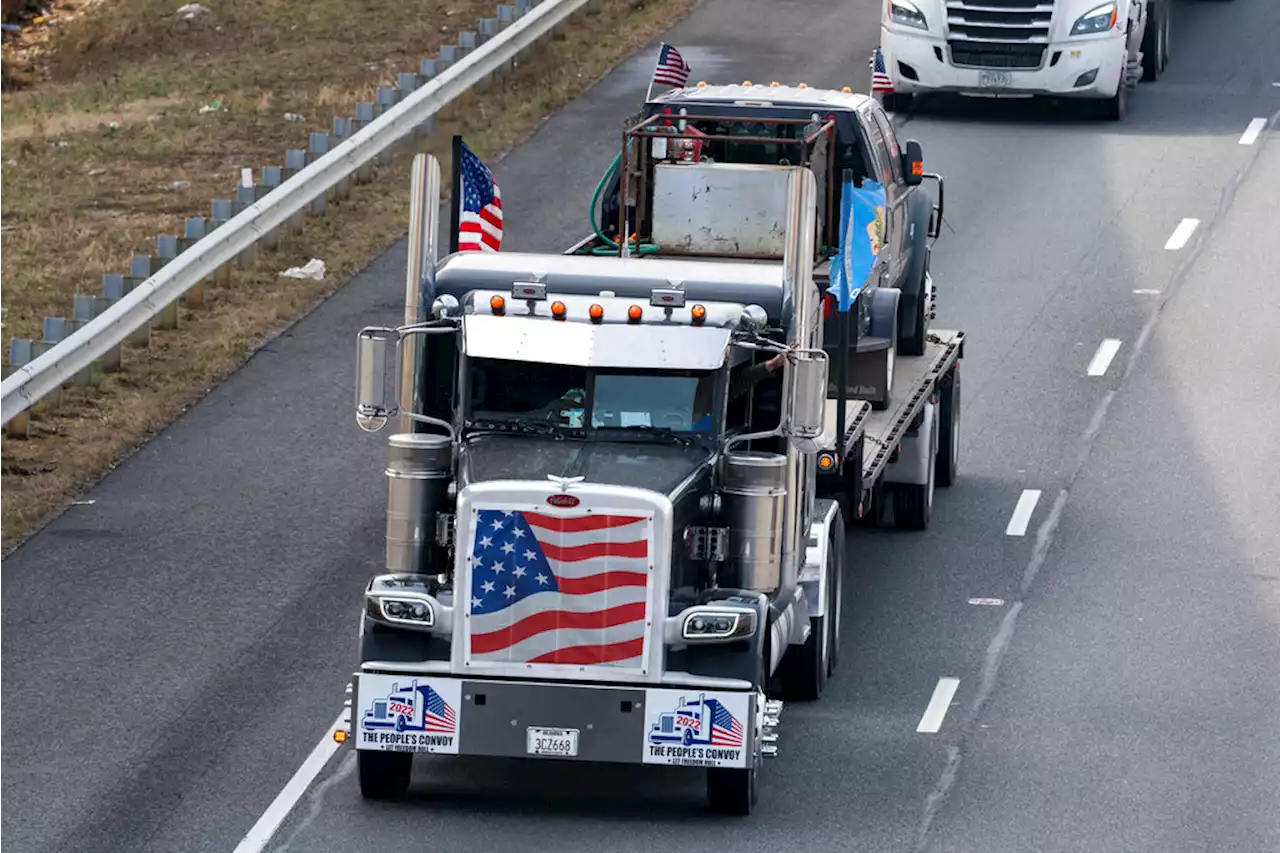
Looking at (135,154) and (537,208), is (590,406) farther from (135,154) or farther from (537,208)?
(135,154)

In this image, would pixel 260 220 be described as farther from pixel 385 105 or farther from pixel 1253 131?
pixel 1253 131

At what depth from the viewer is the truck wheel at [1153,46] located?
34.1m

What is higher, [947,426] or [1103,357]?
[1103,357]

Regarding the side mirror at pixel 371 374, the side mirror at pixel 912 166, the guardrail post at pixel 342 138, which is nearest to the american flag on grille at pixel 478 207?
the side mirror at pixel 912 166

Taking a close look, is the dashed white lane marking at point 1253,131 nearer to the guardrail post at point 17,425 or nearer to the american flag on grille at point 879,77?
the american flag on grille at point 879,77

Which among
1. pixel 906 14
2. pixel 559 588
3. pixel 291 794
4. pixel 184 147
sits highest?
pixel 906 14

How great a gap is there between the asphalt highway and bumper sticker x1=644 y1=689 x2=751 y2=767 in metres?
0.42

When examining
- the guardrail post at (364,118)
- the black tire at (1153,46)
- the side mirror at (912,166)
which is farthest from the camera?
the black tire at (1153,46)

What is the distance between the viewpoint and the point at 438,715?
1320 centimetres

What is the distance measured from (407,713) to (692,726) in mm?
1374

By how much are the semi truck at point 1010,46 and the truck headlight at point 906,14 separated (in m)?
0.01

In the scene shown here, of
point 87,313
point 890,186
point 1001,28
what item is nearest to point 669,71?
point 890,186

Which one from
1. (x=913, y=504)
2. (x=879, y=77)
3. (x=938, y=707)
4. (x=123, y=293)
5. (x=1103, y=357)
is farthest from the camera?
(x=1103, y=357)

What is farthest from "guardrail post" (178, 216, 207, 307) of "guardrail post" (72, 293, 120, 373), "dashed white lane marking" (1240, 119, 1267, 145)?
"dashed white lane marking" (1240, 119, 1267, 145)
